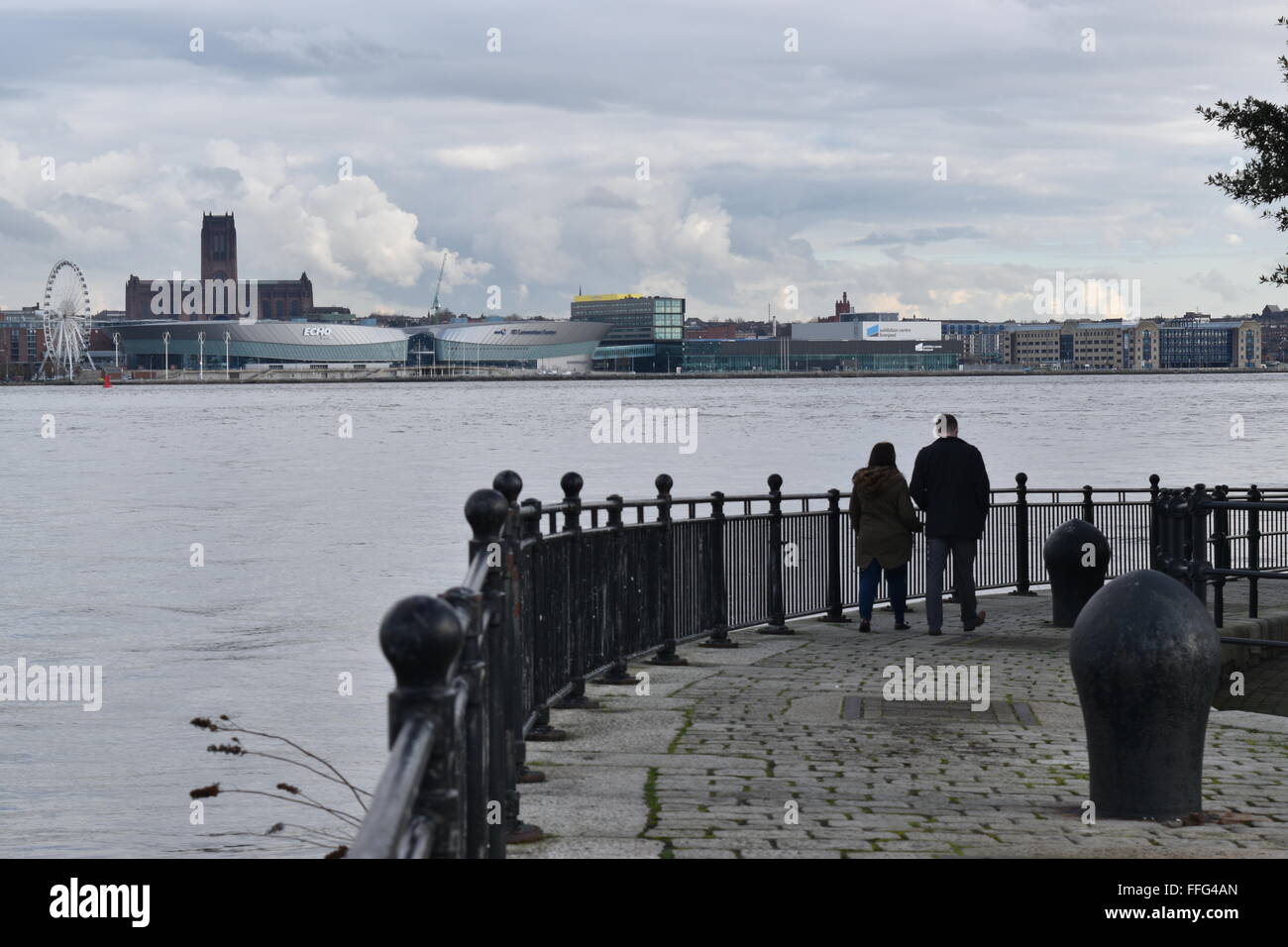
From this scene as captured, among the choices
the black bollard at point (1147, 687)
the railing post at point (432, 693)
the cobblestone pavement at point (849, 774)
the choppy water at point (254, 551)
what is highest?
the railing post at point (432, 693)

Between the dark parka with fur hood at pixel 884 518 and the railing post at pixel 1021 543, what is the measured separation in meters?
3.90

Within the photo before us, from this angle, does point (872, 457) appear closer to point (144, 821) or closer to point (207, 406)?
point (144, 821)

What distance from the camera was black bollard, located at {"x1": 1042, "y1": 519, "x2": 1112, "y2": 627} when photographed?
15641mm

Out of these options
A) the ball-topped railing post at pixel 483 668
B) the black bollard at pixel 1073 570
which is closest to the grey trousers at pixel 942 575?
the black bollard at pixel 1073 570

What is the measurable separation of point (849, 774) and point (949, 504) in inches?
270

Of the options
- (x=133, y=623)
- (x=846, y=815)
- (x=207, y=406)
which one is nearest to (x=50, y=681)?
(x=133, y=623)

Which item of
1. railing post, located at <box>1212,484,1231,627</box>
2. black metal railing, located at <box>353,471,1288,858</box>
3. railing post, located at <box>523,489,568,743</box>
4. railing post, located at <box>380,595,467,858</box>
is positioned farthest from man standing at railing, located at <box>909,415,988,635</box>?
railing post, located at <box>380,595,467,858</box>

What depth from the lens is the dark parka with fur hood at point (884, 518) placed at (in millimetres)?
15273

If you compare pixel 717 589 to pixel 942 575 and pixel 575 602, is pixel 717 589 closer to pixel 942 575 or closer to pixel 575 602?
pixel 942 575

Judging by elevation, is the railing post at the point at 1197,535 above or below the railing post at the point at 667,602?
above

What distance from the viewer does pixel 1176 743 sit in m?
7.22

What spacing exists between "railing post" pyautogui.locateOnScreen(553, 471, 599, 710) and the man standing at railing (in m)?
5.17

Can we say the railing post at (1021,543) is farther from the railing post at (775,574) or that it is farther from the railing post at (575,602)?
the railing post at (575,602)
